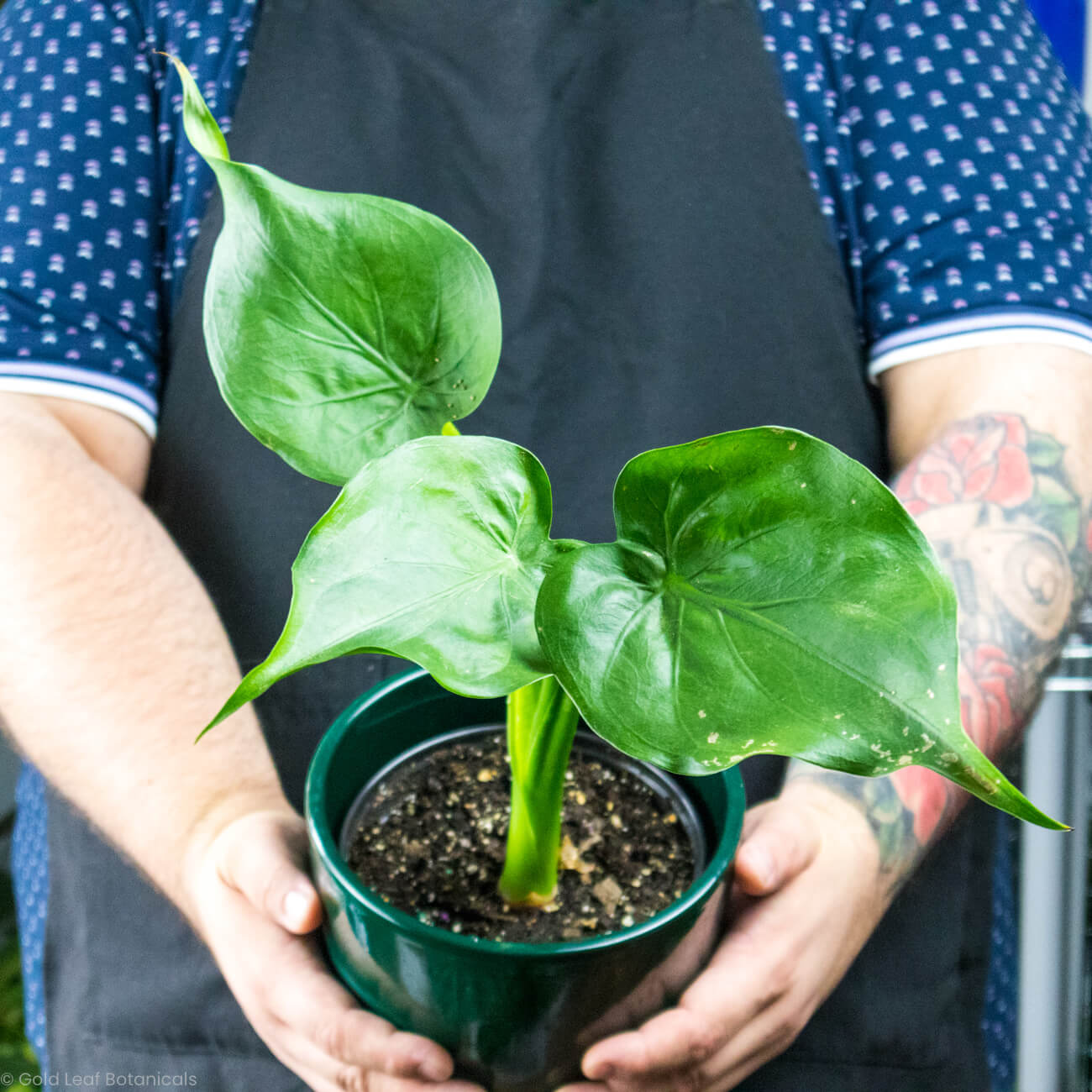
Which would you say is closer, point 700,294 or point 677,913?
point 677,913

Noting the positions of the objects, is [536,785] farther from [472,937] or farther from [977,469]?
[977,469]

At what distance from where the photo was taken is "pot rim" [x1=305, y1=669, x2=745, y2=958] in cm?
24

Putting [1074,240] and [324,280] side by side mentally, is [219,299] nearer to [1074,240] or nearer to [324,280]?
[324,280]

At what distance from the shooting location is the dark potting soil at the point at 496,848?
30 cm

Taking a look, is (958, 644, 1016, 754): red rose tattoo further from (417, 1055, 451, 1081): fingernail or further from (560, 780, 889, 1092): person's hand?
(417, 1055, 451, 1081): fingernail

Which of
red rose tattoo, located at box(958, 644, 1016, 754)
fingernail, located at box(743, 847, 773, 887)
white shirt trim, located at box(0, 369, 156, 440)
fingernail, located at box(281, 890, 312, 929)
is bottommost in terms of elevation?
red rose tattoo, located at box(958, 644, 1016, 754)

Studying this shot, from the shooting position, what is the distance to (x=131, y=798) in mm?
425

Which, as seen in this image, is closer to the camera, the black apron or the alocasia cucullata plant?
the alocasia cucullata plant

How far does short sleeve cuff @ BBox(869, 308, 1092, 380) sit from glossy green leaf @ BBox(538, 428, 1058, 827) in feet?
1.27

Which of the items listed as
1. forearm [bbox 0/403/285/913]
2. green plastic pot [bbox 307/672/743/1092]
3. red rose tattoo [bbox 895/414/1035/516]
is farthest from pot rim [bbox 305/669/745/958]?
red rose tattoo [bbox 895/414/1035/516]

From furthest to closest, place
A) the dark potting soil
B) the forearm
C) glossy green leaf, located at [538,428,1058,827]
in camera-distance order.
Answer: the forearm
the dark potting soil
glossy green leaf, located at [538,428,1058,827]

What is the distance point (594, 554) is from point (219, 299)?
4.0 inches

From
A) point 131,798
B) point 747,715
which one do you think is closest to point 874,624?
point 747,715

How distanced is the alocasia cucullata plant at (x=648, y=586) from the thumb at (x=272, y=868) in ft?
0.55
